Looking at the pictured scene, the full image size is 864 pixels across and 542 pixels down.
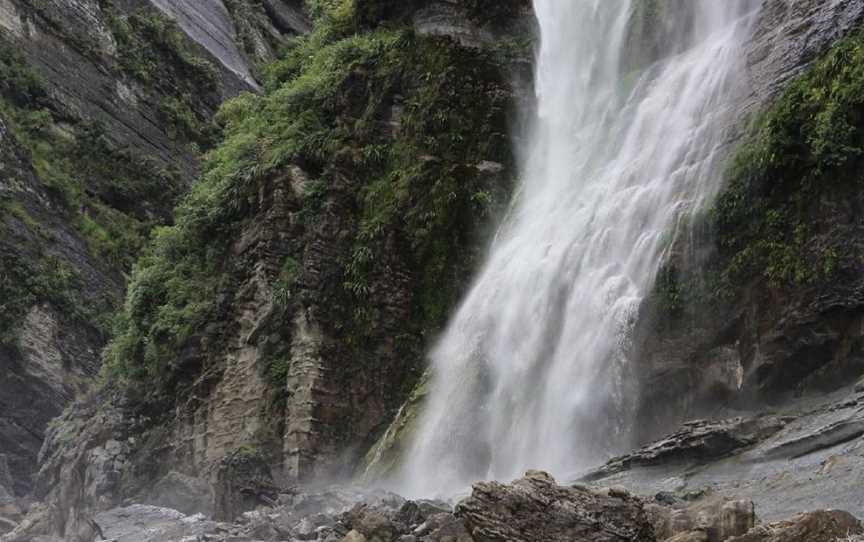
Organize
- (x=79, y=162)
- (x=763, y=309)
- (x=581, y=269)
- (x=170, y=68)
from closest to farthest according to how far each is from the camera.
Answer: (x=763, y=309), (x=581, y=269), (x=79, y=162), (x=170, y=68)

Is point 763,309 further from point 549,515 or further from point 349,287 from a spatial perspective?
point 349,287

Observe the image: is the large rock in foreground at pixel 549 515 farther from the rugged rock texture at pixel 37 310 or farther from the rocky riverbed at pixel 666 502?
the rugged rock texture at pixel 37 310

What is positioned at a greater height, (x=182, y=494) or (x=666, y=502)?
(x=182, y=494)

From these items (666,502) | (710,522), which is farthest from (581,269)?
(710,522)

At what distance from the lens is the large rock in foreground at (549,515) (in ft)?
23.0

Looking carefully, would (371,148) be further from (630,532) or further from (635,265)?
(630,532)

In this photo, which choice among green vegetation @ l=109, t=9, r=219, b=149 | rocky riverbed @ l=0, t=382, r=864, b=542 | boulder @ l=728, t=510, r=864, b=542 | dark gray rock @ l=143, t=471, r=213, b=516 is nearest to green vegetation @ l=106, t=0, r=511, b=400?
dark gray rock @ l=143, t=471, r=213, b=516

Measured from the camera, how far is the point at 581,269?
47.5ft

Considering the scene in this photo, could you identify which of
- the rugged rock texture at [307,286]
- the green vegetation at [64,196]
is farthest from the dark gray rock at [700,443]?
the green vegetation at [64,196]

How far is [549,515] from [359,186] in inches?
528

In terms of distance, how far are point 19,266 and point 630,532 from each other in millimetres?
23944

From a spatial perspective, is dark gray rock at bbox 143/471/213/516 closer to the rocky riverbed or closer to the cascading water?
the rocky riverbed

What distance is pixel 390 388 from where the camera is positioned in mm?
17906

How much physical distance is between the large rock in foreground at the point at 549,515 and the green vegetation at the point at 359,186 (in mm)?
10757
